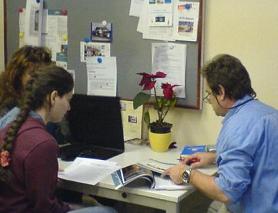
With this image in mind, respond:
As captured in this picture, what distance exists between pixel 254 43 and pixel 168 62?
493 millimetres

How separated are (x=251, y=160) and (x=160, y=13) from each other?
1.16 metres

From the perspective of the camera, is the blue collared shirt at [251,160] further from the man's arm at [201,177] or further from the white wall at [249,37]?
the white wall at [249,37]

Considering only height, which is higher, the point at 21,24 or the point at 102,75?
the point at 21,24

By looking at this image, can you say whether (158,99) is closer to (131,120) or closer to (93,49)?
(131,120)

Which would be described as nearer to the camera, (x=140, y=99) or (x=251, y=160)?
(x=251, y=160)

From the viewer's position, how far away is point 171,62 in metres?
2.51

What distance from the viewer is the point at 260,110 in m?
1.72

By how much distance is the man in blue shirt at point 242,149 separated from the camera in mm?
1629

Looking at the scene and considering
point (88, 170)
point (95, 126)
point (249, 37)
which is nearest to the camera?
point (88, 170)

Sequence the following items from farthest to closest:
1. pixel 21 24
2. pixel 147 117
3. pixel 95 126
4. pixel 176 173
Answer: pixel 21 24, pixel 147 117, pixel 95 126, pixel 176 173

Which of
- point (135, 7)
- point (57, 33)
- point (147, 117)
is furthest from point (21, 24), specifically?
point (147, 117)

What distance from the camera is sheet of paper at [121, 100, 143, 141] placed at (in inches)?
104

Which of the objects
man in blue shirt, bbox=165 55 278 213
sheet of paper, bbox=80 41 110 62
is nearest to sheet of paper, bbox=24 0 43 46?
sheet of paper, bbox=80 41 110 62

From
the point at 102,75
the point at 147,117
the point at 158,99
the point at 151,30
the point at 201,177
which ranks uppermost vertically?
the point at 151,30
